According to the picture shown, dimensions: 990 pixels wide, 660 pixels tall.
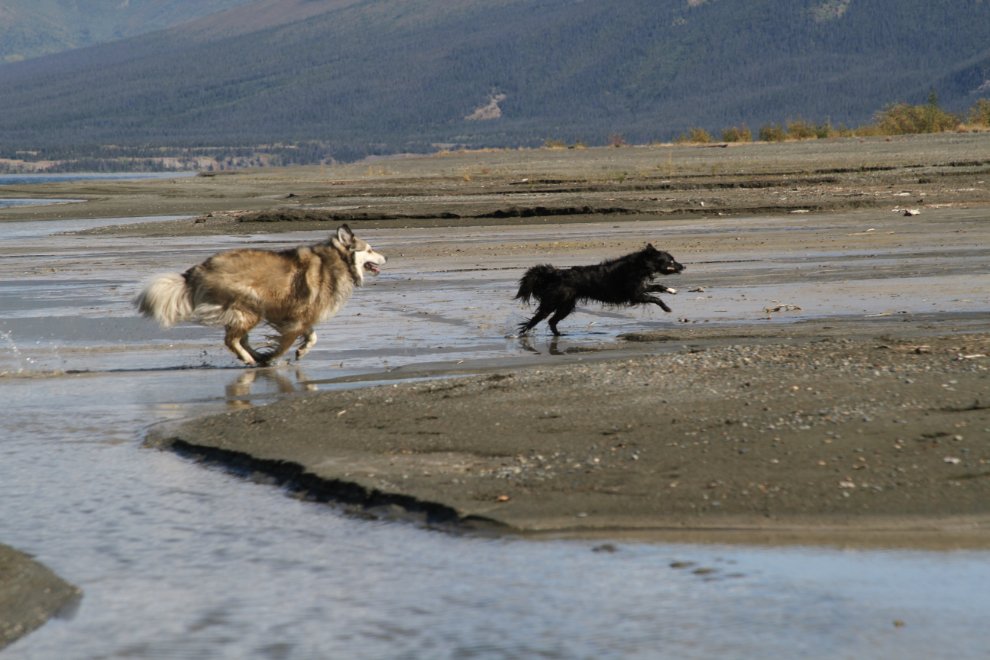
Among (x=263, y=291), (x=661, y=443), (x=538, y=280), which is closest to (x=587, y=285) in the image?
(x=538, y=280)

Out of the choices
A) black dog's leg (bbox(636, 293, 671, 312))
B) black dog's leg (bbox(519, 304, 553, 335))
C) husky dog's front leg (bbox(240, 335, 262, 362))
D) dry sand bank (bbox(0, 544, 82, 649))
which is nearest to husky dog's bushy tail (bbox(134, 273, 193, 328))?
husky dog's front leg (bbox(240, 335, 262, 362))

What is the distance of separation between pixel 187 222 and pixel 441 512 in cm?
2336

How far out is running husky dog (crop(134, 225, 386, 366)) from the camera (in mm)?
8461

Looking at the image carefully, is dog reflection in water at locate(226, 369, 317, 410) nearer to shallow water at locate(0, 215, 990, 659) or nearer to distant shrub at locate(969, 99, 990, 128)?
shallow water at locate(0, 215, 990, 659)

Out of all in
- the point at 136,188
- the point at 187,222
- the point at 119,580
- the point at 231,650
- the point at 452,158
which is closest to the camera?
the point at 231,650

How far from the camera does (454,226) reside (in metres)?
23.6

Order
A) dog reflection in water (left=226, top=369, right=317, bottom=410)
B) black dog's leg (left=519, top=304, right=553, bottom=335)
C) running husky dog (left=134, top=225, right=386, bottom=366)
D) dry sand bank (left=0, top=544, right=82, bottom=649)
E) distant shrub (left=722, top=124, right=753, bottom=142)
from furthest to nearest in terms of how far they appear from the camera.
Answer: distant shrub (left=722, top=124, right=753, bottom=142) → black dog's leg (left=519, top=304, right=553, bottom=335) → running husky dog (left=134, top=225, right=386, bottom=366) → dog reflection in water (left=226, top=369, right=317, bottom=410) → dry sand bank (left=0, top=544, right=82, bottom=649)

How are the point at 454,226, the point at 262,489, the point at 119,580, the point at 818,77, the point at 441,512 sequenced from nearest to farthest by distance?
1. the point at 119,580
2. the point at 441,512
3. the point at 262,489
4. the point at 454,226
5. the point at 818,77

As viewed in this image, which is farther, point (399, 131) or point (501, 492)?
point (399, 131)

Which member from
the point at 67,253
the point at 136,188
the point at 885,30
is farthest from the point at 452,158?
the point at 885,30

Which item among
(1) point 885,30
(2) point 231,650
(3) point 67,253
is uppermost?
(1) point 885,30

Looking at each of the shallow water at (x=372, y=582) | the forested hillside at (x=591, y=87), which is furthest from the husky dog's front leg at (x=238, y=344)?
the forested hillside at (x=591, y=87)

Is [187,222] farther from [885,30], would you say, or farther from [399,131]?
[885,30]

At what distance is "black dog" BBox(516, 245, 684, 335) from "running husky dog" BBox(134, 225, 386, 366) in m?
1.76
